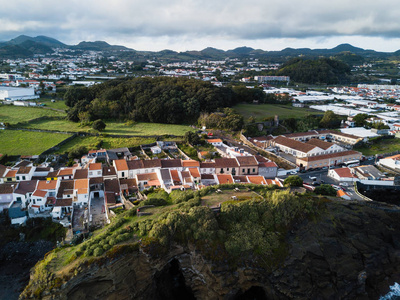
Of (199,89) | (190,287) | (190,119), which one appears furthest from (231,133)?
(190,287)

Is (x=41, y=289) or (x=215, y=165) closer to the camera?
(x=41, y=289)

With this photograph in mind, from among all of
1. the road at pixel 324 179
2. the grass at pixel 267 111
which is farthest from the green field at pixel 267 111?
the road at pixel 324 179

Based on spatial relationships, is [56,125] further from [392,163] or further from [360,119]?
[360,119]

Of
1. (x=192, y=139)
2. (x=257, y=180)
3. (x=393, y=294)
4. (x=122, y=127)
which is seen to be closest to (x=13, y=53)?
(x=122, y=127)

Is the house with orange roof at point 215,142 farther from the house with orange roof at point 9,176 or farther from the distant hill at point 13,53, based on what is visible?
the distant hill at point 13,53

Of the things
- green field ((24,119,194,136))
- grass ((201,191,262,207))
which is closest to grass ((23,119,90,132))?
green field ((24,119,194,136))

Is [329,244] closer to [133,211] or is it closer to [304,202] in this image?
[304,202]

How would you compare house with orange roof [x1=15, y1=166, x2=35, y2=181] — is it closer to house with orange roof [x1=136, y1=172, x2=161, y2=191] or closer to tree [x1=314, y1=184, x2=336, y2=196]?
house with orange roof [x1=136, y1=172, x2=161, y2=191]
